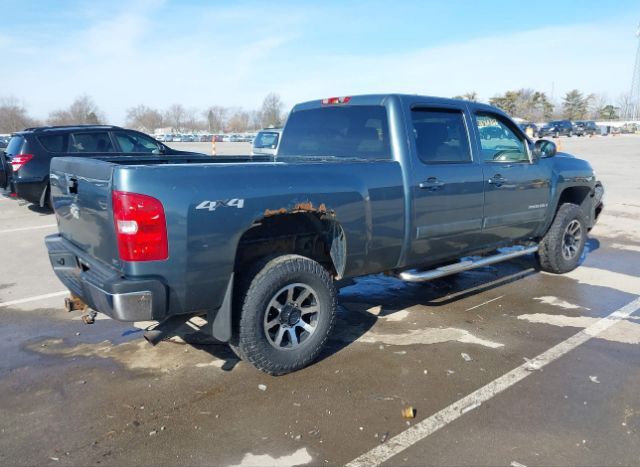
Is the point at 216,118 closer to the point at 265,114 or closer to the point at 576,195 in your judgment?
the point at 265,114

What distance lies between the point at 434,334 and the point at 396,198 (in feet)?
4.30

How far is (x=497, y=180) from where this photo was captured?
17.0 feet

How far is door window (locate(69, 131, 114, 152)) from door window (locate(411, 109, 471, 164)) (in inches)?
321

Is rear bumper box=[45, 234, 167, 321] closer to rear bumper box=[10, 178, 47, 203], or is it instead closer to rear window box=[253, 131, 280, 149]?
rear bumper box=[10, 178, 47, 203]

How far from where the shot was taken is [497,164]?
5238mm

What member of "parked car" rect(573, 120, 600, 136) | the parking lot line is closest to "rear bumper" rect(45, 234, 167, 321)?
the parking lot line

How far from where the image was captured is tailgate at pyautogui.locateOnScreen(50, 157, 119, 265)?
3.25 m

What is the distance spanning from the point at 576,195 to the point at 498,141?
1.98 meters

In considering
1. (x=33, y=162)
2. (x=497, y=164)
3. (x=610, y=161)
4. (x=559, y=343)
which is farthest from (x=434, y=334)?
(x=610, y=161)

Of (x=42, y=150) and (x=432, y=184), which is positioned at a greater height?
(x=42, y=150)

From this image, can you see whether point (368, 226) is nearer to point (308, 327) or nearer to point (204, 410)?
point (308, 327)

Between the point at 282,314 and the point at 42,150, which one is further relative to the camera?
the point at 42,150

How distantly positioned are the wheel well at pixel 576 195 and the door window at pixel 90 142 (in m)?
8.70

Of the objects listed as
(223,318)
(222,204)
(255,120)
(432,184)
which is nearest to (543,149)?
(432,184)
